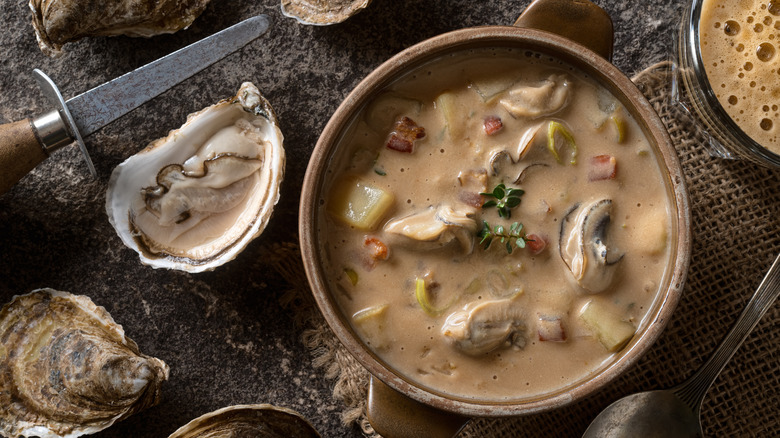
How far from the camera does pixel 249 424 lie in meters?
1.98

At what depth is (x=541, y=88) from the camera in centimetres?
169

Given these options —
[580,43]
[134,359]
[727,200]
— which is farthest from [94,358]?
[727,200]

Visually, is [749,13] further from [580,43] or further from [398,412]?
[398,412]

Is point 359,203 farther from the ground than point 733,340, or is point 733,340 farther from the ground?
point 359,203

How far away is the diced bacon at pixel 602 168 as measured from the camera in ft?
5.51

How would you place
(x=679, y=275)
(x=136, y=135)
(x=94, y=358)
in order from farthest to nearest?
(x=136, y=135)
(x=94, y=358)
(x=679, y=275)

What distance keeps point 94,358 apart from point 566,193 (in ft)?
4.54

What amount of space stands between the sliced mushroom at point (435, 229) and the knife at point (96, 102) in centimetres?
75

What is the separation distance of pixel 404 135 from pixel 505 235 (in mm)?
354

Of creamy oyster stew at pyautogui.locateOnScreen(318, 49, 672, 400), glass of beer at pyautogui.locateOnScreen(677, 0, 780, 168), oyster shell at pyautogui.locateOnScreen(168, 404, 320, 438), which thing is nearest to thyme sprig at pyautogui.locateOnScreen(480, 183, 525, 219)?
creamy oyster stew at pyautogui.locateOnScreen(318, 49, 672, 400)

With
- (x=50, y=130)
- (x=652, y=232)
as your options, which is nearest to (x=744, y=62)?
(x=652, y=232)

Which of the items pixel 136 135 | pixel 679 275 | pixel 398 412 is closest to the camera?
pixel 679 275

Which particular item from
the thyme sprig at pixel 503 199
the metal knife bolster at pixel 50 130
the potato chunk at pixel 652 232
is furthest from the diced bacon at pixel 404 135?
the metal knife bolster at pixel 50 130

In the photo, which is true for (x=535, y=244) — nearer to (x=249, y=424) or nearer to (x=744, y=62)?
(x=744, y=62)
